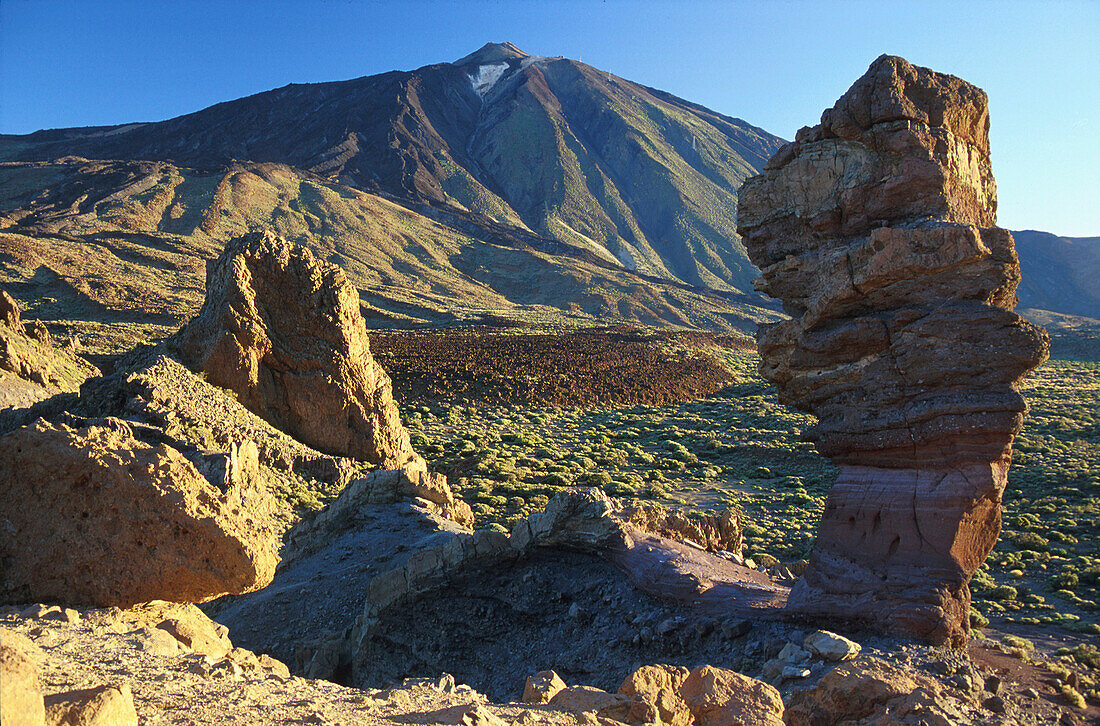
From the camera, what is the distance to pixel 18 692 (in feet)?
10.7

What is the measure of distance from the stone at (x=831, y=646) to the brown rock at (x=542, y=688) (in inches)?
132

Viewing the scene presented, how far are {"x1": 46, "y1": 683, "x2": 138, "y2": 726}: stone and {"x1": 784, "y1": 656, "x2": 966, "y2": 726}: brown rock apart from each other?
19.2ft

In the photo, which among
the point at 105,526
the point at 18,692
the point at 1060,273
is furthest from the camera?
the point at 1060,273

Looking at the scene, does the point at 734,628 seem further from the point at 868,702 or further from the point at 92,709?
the point at 92,709

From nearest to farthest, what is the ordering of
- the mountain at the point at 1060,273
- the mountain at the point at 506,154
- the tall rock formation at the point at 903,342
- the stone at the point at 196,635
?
the stone at the point at 196,635, the tall rock formation at the point at 903,342, the mountain at the point at 506,154, the mountain at the point at 1060,273

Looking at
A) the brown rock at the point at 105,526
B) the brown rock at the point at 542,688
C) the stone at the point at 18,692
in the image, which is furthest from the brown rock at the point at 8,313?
the stone at the point at 18,692

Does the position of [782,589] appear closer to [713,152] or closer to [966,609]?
[966,609]

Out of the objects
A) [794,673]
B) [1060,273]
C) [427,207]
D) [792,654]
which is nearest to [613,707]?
[794,673]

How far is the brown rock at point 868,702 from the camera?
668 centimetres

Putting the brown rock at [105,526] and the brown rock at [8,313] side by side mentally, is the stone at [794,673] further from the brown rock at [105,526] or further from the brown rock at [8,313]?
the brown rock at [8,313]

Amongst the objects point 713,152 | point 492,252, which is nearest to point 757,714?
point 492,252

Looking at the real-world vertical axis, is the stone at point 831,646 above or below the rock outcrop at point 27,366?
below

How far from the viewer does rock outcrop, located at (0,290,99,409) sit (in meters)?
17.0

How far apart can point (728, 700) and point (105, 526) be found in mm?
6041
